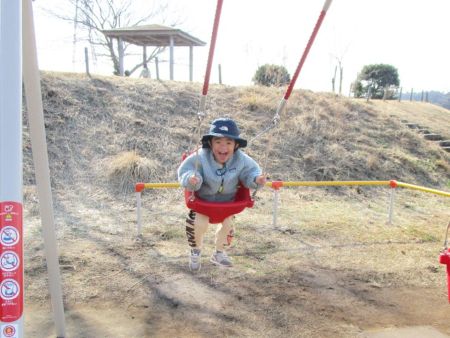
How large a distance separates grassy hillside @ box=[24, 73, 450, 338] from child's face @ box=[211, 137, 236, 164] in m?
0.32

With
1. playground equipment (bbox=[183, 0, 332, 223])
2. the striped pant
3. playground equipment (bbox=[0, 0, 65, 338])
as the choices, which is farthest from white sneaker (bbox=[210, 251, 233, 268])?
playground equipment (bbox=[0, 0, 65, 338])

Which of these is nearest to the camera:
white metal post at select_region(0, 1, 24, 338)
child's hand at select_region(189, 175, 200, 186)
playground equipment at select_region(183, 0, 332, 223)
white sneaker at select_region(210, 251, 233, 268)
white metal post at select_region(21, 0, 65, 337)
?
white metal post at select_region(0, 1, 24, 338)

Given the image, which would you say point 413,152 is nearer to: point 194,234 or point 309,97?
point 309,97

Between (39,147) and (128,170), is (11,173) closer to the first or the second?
(39,147)

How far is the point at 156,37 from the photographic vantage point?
Answer: 1644 centimetres

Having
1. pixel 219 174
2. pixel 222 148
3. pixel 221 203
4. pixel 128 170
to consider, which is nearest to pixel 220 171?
pixel 219 174

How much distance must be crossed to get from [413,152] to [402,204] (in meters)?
4.22

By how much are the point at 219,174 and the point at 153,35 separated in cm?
1355

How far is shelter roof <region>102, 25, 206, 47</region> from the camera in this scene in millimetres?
15219

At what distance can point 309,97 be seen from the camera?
41.0 feet

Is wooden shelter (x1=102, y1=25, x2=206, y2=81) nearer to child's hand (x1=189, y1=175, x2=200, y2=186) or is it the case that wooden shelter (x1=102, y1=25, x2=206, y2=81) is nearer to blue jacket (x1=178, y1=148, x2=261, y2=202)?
blue jacket (x1=178, y1=148, x2=261, y2=202)

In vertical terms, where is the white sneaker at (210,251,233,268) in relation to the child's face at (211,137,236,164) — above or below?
below

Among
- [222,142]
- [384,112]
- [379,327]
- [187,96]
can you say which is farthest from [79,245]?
[384,112]

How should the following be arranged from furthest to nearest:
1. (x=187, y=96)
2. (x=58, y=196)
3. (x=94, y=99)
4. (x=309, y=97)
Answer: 1. (x=309, y=97)
2. (x=187, y=96)
3. (x=94, y=99)
4. (x=58, y=196)
